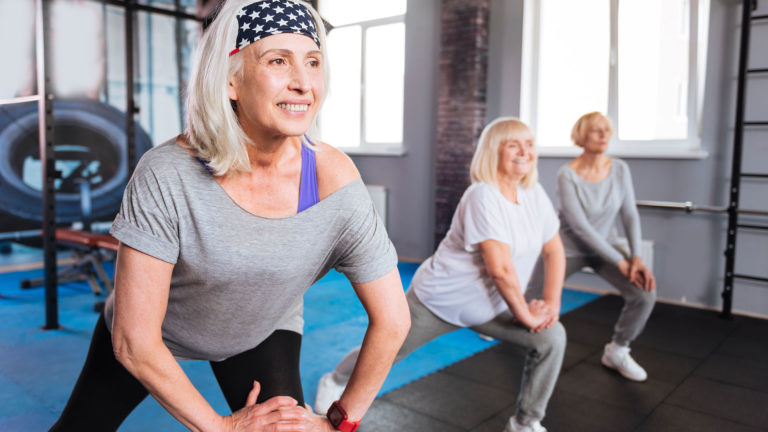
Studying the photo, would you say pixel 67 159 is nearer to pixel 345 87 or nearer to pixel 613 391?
pixel 345 87

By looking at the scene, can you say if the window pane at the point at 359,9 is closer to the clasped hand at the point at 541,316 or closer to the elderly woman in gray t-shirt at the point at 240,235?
the clasped hand at the point at 541,316

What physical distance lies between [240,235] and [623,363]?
2555 millimetres

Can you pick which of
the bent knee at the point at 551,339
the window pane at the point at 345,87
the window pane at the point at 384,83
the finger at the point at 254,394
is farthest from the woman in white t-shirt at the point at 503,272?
the window pane at the point at 345,87

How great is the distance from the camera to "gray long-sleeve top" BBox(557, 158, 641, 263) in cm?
307

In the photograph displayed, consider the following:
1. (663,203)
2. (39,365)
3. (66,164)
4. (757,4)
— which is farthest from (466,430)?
(66,164)

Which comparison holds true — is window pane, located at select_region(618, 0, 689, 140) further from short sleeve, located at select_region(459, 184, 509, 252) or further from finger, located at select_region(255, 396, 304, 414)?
finger, located at select_region(255, 396, 304, 414)

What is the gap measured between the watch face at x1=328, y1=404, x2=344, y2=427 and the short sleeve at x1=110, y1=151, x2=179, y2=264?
1.69 ft

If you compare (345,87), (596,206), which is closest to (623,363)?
(596,206)

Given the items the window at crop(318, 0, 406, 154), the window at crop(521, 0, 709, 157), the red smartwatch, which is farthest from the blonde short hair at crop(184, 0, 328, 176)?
the window at crop(318, 0, 406, 154)

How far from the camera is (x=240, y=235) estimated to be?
111cm

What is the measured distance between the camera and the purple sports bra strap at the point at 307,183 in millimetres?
1180

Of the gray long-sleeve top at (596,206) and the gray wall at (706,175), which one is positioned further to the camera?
the gray wall at (706,175)

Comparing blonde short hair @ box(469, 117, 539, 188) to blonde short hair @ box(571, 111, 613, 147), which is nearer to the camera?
blonde short hair @ box(469, 117, 539, 188)

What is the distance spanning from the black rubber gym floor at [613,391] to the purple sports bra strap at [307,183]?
1466mm
